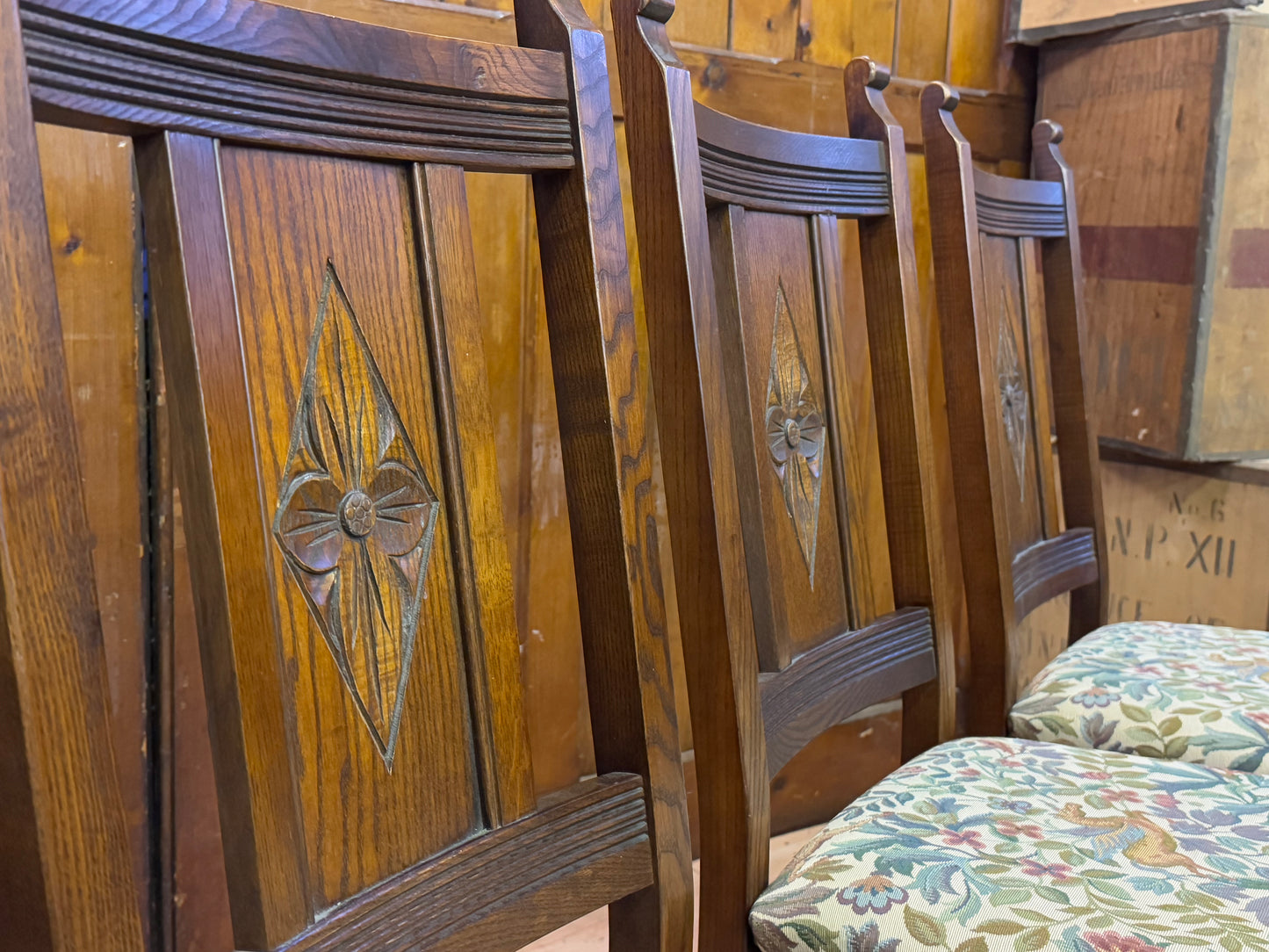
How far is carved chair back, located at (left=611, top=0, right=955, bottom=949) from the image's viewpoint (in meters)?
0.78

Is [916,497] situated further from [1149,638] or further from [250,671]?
[250,671]

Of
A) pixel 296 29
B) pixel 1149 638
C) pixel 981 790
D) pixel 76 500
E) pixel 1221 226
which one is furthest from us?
pixel 1221 226

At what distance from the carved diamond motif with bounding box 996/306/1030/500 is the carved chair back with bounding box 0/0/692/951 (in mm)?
742

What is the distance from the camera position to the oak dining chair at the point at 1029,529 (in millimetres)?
1124

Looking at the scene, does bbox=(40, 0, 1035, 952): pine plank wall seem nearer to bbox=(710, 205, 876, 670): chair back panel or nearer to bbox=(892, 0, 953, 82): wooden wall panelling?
bbox=(892, 0, 953, 82): wooden wall panelling

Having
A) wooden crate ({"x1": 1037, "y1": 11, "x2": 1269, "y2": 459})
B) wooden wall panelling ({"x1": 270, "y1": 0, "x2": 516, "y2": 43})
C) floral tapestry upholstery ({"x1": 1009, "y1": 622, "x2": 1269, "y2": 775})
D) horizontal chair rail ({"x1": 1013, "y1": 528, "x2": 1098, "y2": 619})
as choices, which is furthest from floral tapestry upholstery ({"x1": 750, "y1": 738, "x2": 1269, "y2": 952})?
wooden crate ({"x1": 1037, "y1": 11, "x2": 1269, "y2": 459})

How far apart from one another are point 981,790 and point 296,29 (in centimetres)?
73

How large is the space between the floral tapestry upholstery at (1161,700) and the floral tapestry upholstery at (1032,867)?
0.35 ft

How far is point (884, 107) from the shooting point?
110 centimetres

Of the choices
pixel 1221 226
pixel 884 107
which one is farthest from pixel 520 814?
pixel 1221 226

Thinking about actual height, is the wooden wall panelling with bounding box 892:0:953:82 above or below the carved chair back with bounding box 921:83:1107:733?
above

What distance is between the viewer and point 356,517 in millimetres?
563

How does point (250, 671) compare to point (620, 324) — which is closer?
point (250, 671)

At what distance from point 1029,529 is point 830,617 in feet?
1.63
